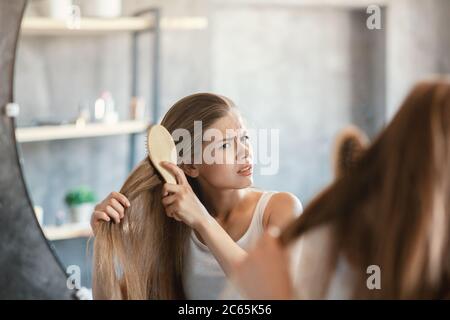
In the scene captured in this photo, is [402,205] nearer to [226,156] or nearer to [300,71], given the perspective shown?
[226,156]

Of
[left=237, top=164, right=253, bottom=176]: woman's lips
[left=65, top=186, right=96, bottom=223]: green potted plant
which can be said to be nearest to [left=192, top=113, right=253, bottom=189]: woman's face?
[left=237, top=164, right=253, bottom=176]: woman's lips

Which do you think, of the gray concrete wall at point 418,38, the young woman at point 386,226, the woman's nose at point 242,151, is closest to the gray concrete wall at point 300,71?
the gray concrete wall at point 418,38

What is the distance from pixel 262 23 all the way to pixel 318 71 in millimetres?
94

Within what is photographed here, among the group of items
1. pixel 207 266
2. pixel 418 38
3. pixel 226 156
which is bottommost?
pixel 207 266

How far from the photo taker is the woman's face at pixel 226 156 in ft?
2.17

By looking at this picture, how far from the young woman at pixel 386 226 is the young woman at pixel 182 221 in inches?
4.9

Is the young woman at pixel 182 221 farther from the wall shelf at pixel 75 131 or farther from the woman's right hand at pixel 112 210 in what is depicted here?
the wall shelf at pixel 75 131

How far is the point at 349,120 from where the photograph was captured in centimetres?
82

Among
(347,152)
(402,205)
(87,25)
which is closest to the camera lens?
(402,205)

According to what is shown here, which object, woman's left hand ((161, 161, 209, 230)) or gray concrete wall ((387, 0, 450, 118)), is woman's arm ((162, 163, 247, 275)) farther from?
gray concrete wall ((387, 0, 450, 118))

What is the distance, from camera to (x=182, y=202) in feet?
2.09

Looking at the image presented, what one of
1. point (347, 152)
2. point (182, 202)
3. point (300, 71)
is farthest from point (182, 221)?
point (300, 71)

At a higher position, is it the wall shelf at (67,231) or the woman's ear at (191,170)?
the woman's ear at (191,170)

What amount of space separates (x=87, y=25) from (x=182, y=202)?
0.97ft
